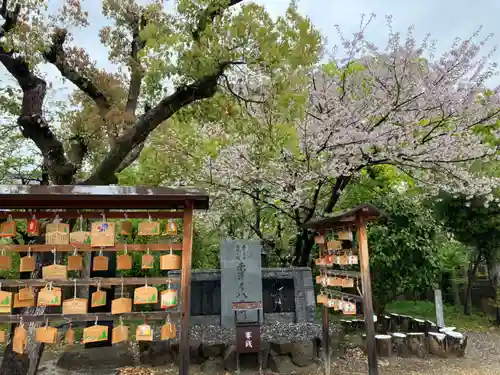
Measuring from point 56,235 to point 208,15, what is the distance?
4259 mm

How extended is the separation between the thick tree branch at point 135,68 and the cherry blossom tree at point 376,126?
2298 millimetres

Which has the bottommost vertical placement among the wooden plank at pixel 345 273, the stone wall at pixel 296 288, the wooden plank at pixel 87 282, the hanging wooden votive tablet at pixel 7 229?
the stone wall at pixel 296 288

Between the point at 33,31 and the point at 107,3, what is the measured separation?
6.76 ft

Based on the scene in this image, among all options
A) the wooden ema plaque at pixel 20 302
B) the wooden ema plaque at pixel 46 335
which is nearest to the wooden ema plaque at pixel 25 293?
the wooden ema plaque at pixel 20 302

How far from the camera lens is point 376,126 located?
28.8 ft

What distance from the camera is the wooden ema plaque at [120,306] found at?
426 centimetres

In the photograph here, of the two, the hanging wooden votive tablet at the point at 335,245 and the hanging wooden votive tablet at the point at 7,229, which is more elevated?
the hanging wooden votive tablet at the point at 7,229

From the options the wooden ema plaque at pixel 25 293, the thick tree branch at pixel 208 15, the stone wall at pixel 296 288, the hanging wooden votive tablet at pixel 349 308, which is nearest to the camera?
the wooden ema plaque at pixel 25 293

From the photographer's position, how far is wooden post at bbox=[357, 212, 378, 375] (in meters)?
5.54

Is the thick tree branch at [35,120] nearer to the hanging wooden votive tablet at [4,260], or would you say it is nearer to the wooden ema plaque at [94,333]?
the hanging wooden votive tablet at [4,260]

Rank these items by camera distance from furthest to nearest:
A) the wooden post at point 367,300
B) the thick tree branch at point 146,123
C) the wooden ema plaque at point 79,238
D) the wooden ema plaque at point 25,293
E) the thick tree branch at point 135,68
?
the thick tree branch at point 135,68
the thick tree branch at point 146,123
the wooden post at point 367,300
the wooden ema plaque at point 79,238
the wooden ema plaque at point 25,293

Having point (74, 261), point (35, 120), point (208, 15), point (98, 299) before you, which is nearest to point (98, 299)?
point (98, 299)

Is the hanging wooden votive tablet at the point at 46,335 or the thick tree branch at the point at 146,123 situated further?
the thick tree branch at the point at 146,123

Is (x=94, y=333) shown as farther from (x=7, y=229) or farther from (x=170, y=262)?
(x=7, y=229)
